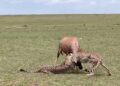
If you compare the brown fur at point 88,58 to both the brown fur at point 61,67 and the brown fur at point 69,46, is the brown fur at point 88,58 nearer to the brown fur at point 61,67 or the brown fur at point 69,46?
the brown fur at point 61,67

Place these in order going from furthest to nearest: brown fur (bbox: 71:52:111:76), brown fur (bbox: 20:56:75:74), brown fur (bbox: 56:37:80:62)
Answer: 1. brown fur (bbox: 56:37:80:62)
2. brown fur (bbox: 20:56:75:74)
3. brown fur (bbox: 71:52:111:76)

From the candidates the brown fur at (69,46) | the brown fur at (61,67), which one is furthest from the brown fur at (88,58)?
the brown fur at (69,46)

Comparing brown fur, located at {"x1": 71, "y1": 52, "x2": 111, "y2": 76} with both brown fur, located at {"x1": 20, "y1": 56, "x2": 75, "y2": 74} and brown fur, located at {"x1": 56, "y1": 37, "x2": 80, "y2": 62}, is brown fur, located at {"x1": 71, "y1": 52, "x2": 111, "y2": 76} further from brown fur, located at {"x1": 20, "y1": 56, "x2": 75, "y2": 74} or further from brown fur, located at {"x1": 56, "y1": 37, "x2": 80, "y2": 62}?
brown fur, located at {"x1": 56, "y1": 37, "x2": 80, "y2": 62}

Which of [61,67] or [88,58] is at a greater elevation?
[88,58]

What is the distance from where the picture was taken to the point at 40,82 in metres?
11.7

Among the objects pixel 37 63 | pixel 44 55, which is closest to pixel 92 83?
pixel 37 63

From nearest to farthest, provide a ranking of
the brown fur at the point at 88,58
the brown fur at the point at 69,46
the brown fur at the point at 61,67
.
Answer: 1. the brown fur at the point at 88,58
2. the brown fur at the point at 61,67
3. the brown fur at the point at 69,46

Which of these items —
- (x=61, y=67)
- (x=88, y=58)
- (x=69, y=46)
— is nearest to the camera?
(x=88, y=58)

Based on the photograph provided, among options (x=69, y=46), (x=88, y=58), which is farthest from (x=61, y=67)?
(x=69, y=46)

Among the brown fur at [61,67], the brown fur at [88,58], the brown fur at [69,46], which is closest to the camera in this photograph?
the brown fur at [88,58]

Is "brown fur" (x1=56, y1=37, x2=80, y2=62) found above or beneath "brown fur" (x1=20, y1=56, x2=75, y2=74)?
above

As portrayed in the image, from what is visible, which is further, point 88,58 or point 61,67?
point 61,67

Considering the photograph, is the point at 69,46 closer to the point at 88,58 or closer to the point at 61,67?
the point at 61,67

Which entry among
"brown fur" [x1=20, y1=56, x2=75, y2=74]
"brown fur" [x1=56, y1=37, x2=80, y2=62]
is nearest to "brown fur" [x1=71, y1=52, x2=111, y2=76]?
"brown fur" [x1=20, y1=56, x2=75, y2=74]
